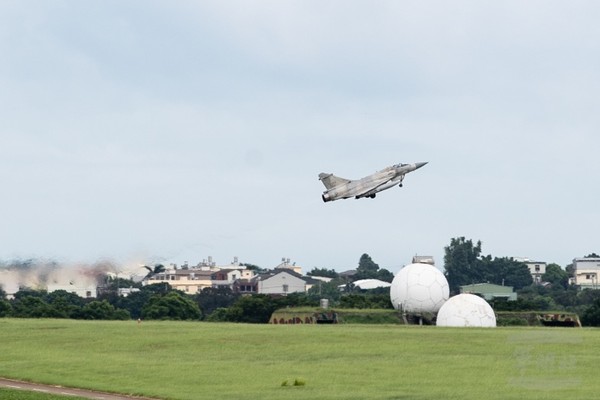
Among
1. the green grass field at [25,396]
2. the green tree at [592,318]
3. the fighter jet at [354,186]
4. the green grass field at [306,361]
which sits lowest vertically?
the green grass field at [25,396]

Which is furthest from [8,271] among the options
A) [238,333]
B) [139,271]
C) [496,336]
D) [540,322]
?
[540,322]

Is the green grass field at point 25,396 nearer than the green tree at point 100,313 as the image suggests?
Yes

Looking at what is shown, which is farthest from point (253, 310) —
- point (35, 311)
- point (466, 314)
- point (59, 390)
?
point (59, 390)

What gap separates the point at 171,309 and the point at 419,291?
124ft

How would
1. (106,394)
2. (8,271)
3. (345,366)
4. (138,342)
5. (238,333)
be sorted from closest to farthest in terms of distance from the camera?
(106,394)
(345,366)
(8,271)
(138,342)
(238,333)

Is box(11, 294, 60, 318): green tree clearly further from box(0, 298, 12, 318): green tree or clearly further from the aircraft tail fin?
the aircraft tail fin

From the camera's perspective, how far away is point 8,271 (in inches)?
3406

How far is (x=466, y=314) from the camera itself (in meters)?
124

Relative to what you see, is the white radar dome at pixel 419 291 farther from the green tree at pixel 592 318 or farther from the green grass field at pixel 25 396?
the green grass field at pixel 25 396

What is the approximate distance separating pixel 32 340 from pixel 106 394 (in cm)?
3382

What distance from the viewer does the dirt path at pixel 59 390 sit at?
212ft

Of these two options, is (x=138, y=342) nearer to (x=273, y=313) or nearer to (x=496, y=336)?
(x=496, y=336)

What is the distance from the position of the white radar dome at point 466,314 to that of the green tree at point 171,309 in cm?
4109

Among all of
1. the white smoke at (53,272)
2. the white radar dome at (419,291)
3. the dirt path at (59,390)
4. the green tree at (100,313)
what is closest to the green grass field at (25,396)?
the dirt path at (59,390)
